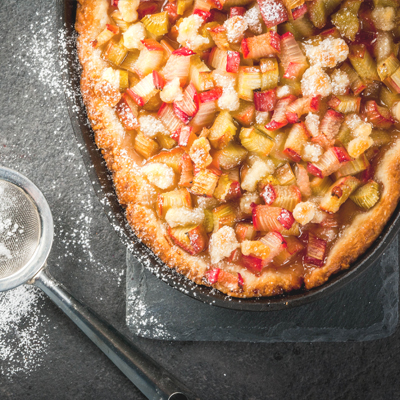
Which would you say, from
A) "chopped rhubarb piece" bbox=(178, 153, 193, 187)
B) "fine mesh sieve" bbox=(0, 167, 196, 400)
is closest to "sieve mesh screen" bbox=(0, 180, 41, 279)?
"fine mesh sieve" bbox=(0, 167, 196, 400)

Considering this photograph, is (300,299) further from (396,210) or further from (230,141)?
(230,141)

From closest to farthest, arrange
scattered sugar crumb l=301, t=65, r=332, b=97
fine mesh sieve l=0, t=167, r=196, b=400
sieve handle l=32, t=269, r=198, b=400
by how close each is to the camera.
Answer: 1. scattered sugar crumb l=301, t=65, r=332, b=97
2. sieve handle l=32, t=269, r=198, b=400
3. fine mesh sieve l=0, t=167, r=196, b=400

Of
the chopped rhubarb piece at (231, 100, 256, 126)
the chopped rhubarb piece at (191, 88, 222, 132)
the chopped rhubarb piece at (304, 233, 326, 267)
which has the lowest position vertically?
the chopped rhubarb piece at (304, 233, 326, 267)

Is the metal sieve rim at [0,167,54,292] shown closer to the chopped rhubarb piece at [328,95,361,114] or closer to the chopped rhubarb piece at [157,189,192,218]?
the chopped rhubarb piece at [157,189,192,218]

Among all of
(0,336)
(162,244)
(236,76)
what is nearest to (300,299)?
(162,244)

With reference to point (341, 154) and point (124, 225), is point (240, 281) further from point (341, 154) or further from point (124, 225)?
point (341, 154)

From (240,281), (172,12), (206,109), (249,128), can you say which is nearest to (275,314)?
(240,281)

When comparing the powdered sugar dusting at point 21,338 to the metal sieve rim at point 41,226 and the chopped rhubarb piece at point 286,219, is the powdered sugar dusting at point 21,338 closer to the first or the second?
the metal sieve rim at point 41,226
